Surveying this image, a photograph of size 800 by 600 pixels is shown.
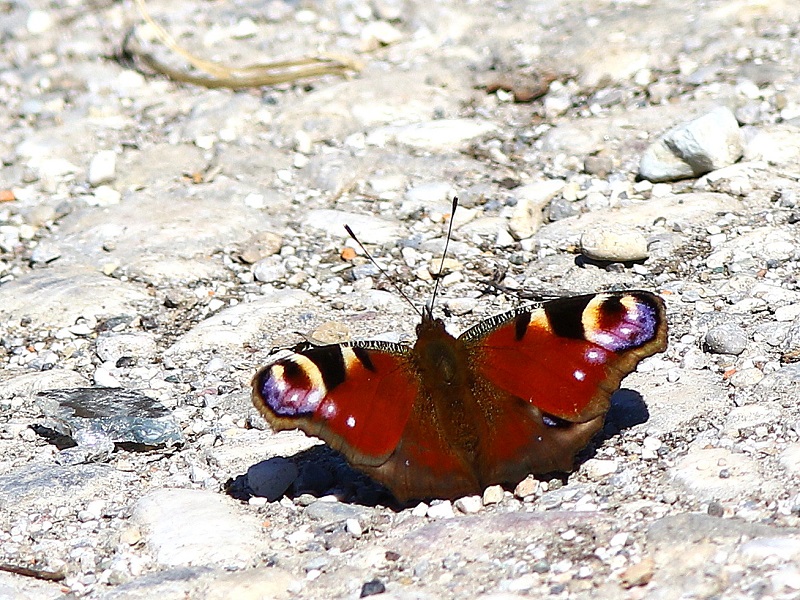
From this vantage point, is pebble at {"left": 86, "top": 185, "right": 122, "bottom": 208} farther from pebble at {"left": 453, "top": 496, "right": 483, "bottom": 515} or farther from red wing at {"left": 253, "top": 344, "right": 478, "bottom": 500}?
pebble at {"left": 453, "top": 496, "right": 483, "bottom": 515}

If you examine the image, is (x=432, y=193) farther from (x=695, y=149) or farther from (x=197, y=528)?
(x=197, y=528)

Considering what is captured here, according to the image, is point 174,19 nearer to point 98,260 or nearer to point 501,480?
point 98,260

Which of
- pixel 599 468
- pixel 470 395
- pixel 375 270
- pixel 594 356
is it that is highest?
pixel 594 356

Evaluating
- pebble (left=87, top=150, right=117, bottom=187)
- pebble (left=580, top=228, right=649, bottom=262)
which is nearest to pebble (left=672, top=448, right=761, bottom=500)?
pebble (left=580, top=228, right=649, bottom=262)

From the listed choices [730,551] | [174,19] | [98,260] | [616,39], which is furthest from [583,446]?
[174,19]

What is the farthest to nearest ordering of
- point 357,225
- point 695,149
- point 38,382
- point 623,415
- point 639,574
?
point 357,225 < point 695,149 < point 38,382 < point 623,415 < point 639,574

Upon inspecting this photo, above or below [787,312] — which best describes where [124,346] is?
below

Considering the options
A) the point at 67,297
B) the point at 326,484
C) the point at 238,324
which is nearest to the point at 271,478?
the point at 326,484
